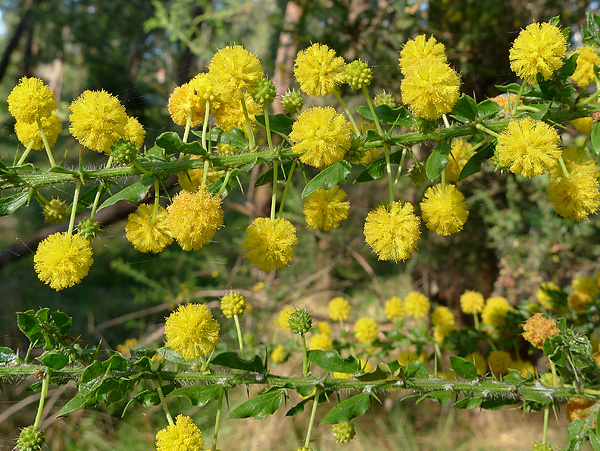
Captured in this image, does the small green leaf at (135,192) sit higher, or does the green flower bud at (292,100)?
the green flower bud at (292,100)

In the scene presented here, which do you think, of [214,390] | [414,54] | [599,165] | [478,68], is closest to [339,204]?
[414,54]

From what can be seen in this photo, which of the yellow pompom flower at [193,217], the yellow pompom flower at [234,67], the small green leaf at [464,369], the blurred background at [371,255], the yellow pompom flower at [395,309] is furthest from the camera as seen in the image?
the blurred background at [371,255]

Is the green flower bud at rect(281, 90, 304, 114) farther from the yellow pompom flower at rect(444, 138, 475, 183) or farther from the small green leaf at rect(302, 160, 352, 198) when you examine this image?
the yellow pompom flower at rect(444, 138, 475, 183)

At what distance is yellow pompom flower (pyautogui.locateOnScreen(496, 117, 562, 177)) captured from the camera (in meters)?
0.88

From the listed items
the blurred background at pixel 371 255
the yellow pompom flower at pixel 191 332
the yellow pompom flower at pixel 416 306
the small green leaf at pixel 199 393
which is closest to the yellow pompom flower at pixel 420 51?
the yellow pompom flower at pixel 191 332

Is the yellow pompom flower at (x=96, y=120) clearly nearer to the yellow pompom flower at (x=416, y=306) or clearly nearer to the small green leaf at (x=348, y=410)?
the small green leaf at (x=348, y=410)

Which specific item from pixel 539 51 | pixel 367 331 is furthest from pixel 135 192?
pixel 367 331

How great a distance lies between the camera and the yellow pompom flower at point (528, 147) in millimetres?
875

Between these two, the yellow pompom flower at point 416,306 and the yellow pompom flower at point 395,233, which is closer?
the yellow pompom flower at point 395,233

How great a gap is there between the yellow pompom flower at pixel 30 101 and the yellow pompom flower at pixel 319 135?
1.90 ft

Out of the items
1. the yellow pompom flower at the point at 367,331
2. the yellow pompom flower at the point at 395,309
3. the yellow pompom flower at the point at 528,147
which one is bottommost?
the yellow pompom flower at the point at 367,331

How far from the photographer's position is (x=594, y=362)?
1119mm

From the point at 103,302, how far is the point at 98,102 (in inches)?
219

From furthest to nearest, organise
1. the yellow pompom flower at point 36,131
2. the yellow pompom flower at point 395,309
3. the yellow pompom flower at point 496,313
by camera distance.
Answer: the yellow pompom flower at point 395,309
the yellow pompom flower at point 496,313
the yellow pompom flower at point 36,131
